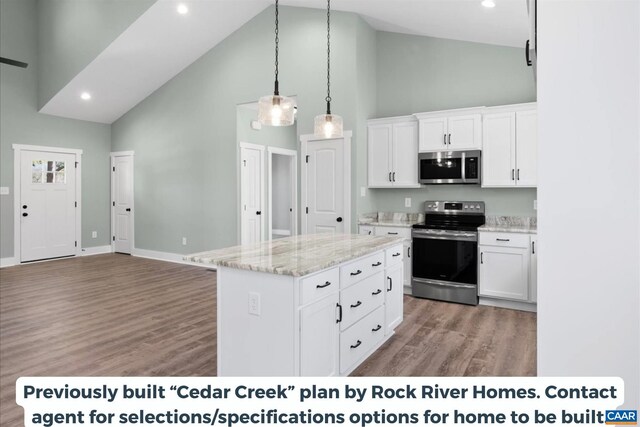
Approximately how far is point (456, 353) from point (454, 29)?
3.78 meters

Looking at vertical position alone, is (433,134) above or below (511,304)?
above

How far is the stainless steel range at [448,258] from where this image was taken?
4586 mm

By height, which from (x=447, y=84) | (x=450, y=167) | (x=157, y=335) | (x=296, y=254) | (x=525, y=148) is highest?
(x=447, y=84)

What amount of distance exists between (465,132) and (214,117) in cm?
401

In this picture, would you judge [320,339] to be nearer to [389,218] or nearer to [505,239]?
[505,239]

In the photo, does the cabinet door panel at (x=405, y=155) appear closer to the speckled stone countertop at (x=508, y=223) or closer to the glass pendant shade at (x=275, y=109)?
the speckled stone countertop at (x=508, y=223)

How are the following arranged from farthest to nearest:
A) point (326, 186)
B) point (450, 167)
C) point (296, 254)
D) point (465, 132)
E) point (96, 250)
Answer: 1. point (96, 250)
2. point (326, 186)
3. point (450, 167)
4. point (465, 132)
5. point (296, 254)

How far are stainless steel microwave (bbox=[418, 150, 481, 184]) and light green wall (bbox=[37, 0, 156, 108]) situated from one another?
13.7 feet

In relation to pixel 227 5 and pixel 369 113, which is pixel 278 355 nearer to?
pixel 369 113

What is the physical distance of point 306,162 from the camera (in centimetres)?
575

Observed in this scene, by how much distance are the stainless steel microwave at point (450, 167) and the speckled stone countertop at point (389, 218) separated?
0.58 m

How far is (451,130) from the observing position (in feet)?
16.0
